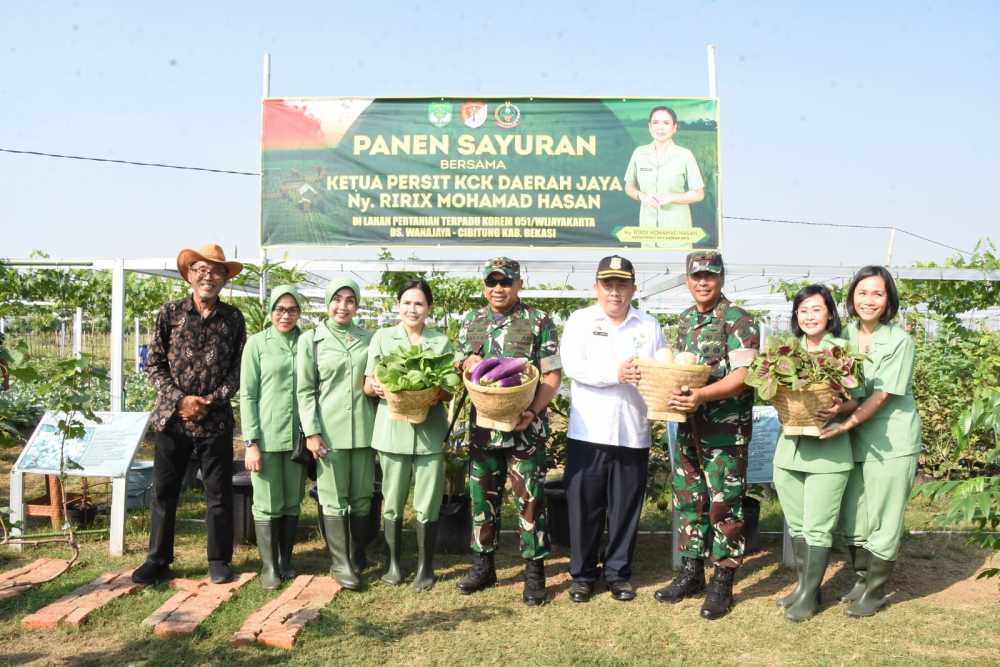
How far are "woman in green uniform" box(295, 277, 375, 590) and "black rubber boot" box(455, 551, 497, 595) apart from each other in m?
0.59

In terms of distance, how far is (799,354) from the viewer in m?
3.63

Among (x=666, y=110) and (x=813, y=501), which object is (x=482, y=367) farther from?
(x=666, y=110)

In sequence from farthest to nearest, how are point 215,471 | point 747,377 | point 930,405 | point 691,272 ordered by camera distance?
1. point 930,405
2. point 215,471
3. point 691,272
4. point 747,377

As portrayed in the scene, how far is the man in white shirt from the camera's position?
13.3 feet

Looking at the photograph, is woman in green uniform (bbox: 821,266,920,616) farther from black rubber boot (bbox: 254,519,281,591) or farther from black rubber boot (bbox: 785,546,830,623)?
black rubber boot (bbox: 254,519,281,591)

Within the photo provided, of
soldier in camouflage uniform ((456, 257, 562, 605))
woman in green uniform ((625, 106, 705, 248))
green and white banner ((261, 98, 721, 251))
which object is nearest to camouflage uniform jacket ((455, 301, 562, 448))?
soldier in camouflage uniform ((456, 257, 562, 605))

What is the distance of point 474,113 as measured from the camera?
635cm

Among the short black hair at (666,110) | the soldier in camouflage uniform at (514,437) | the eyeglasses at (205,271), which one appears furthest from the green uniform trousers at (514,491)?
the short black hair at (666,110)

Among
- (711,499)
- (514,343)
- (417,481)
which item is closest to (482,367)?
(514,343)

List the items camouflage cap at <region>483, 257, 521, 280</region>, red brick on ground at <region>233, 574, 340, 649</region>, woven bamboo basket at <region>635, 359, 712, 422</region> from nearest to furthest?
red brick on ground at <region>233, 574, 340, 649</region>, woven bamboo basket at <region>635, 359, 712, 422</region>, camouflage cap at <region>483, 257, 521, 280</region>

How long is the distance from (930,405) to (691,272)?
14.0 ft

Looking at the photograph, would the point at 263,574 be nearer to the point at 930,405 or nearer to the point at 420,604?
the point at 420,604

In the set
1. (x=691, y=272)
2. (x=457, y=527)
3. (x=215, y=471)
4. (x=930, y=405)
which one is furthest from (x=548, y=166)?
(x=930, y=405)

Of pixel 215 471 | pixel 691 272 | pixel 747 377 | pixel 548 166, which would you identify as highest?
pixel 548 166
